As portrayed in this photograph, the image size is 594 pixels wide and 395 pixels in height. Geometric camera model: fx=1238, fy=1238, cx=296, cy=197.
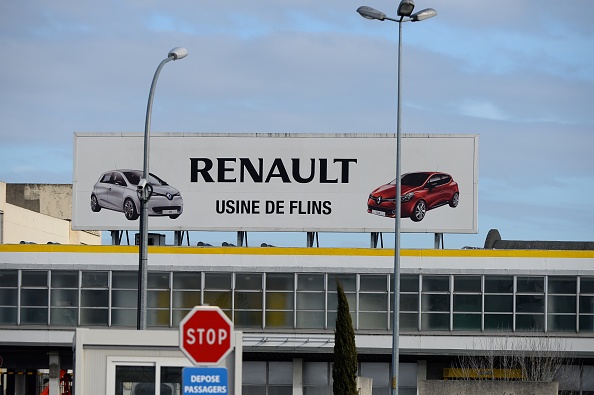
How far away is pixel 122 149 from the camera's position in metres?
50.1

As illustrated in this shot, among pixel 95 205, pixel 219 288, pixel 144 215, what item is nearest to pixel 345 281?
pixel 219 288

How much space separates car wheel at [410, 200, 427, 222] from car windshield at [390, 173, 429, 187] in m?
0.76

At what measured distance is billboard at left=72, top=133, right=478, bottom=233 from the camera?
161 ft

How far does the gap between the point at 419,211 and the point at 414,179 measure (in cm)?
132

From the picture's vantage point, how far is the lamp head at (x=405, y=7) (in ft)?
108

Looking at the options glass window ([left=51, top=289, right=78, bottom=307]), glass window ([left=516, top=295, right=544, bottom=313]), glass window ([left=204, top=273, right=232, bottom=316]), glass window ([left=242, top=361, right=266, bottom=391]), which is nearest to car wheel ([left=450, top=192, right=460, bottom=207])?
glass window ([left=516, top=295, right=544, bottom=313])

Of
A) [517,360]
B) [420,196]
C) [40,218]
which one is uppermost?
[420,196]

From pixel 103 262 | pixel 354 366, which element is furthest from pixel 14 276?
pixel 354 366

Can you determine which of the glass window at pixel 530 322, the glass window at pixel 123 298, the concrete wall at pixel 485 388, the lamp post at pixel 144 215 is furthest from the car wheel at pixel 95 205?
the lamp post at pixel 144 215

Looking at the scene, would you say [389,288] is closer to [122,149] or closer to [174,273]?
[174,273]

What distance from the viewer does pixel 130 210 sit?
5038cm

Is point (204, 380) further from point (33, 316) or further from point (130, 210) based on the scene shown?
point (130, 210)

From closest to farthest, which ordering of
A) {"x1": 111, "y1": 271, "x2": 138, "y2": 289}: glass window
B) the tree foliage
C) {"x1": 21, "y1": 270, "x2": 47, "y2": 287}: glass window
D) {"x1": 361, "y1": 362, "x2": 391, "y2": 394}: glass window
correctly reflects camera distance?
the tree foliage, {"x1": 111, "y1": 271, "x2": 138, "y2": 289}: glass window, {"x1": 361, "y1": 362, "x2": 391, "y2": 394}: glass window, {"x1": 21, "y1": 270, "x2": 47, "y2": 287}: glass window

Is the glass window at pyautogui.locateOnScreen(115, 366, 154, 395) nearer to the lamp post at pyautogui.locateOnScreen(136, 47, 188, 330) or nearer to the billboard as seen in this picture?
the lamp post at pyautogui.locateOnScreen(136, 47, 188, 330)
